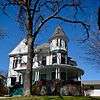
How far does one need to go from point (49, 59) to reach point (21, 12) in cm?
2884

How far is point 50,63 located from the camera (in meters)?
56.5

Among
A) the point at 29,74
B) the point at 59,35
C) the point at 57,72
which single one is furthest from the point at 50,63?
the point at 29,74

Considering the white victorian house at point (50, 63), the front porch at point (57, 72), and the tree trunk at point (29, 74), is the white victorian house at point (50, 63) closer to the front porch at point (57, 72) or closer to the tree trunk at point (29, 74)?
the front porch at point (57, 72)

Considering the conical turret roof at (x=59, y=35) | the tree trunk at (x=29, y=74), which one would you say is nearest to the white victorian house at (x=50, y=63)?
the conical turret roof at (x=59, y=35)

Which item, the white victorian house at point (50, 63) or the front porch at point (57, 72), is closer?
the front porch at point (57, 72)

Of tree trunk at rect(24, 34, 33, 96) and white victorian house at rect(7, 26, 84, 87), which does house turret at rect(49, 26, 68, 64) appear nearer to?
white victorian house at rect(7, 26, 84, 87)

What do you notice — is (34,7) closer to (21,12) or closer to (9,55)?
(21,12)

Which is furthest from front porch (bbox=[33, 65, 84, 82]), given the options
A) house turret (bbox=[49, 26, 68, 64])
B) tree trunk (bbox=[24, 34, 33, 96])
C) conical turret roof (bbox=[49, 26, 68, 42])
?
tree trunk (bbox=[24, 34, 33, 96])

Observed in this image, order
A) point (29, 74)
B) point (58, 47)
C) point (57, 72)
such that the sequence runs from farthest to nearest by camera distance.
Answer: point (58, 47) → point (57, 72) → point (29, 74)

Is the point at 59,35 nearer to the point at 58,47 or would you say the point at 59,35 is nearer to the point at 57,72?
the point at 58,47

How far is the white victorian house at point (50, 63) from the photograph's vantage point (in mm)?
53531

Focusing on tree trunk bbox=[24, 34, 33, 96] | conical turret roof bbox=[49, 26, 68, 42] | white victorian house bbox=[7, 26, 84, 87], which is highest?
conical turret roof bbox=[49, 26, 68, 42]

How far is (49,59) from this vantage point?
56938mm

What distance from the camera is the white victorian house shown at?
53.5 meters
